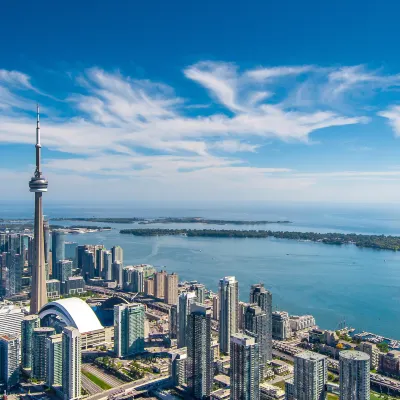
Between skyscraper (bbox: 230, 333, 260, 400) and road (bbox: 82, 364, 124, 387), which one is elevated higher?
skyscraper (bbox: 230, 333, 260, 400)

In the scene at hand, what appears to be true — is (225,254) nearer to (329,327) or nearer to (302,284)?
(302,284)

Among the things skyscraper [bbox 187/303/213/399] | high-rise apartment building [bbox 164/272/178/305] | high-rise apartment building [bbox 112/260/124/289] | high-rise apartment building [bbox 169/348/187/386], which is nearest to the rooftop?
skyscraper [bbox 187/303/213/399]

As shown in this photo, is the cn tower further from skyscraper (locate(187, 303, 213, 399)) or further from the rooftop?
the rooftop

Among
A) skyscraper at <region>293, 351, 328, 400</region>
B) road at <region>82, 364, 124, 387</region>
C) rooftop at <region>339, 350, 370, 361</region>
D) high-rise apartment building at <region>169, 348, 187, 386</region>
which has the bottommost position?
road at <region>82, 364, 124, 387</region>

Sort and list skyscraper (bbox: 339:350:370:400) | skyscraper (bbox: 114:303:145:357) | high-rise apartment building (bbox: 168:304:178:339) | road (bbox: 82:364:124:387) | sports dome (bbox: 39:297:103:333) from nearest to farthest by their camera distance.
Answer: skyscraper (bbox: 339:350:370:400) → road (bbox: 82:364:124:387) → skyscraper (bbox: 114:303:145:357) → sports dome (bbox: 39:297:103:333) → high-rise apartment building (bbox: 168:304:178:339)

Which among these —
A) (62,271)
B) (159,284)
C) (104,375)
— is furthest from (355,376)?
(62,271)

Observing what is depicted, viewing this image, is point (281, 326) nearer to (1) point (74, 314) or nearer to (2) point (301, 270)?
(1) point (74, 314)

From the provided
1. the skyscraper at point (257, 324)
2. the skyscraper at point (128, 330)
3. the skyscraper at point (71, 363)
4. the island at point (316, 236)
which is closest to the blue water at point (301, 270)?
the island at point (316, 236)

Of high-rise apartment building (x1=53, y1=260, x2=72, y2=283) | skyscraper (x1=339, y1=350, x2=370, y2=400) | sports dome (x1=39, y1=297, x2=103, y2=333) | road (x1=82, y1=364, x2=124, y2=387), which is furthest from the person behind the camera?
high-rise apartment building (x1=53, y1=260, x2=72, y2=283)
